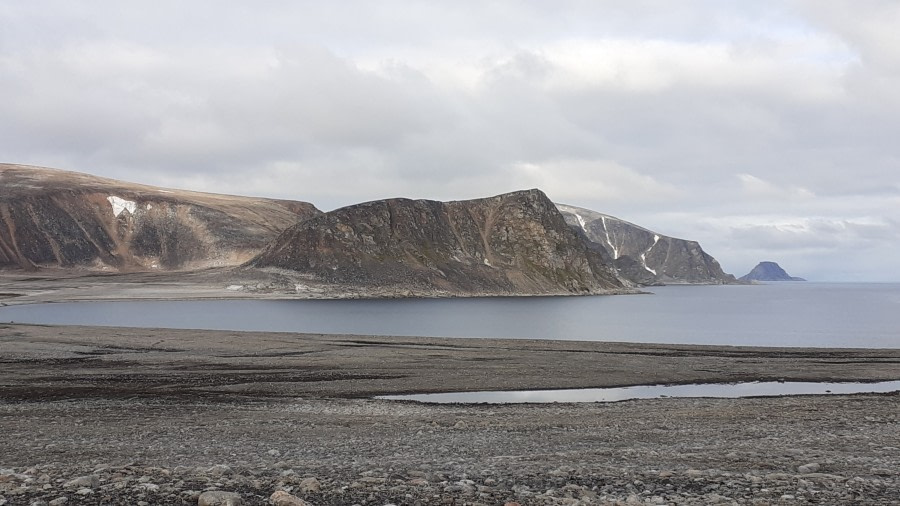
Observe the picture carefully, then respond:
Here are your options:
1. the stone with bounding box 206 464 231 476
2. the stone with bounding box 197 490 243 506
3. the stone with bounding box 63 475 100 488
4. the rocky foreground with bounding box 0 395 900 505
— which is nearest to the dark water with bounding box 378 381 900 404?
the rocky foreground with bounding box 0 395 900 505

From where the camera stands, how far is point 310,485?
1207cm

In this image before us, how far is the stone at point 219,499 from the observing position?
10477 millimetres

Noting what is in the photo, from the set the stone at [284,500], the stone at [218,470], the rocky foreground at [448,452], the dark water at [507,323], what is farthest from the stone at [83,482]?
the dark water at [507,323]

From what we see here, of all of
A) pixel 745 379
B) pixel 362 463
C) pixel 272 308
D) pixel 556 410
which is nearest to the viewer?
pixel 362 463

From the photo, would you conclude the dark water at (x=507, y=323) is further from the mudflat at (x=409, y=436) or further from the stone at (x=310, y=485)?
the stone at (x=310, y=485)

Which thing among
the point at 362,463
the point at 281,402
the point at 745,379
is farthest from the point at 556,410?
the point at 745,379

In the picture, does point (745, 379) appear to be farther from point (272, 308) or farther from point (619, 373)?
point (272, 308)

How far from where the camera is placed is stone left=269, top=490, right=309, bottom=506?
1071 centimetres

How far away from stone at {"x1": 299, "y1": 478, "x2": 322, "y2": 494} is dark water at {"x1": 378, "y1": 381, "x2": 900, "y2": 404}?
1936 cm

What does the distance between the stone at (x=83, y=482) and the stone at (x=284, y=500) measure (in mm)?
3212

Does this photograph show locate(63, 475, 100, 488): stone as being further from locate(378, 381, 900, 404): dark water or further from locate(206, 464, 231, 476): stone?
locate(378, 381, 900, 404): dark water

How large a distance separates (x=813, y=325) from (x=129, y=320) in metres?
97.9

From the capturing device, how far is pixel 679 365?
4834 centimetres

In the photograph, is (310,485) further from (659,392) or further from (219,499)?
(659,392)
